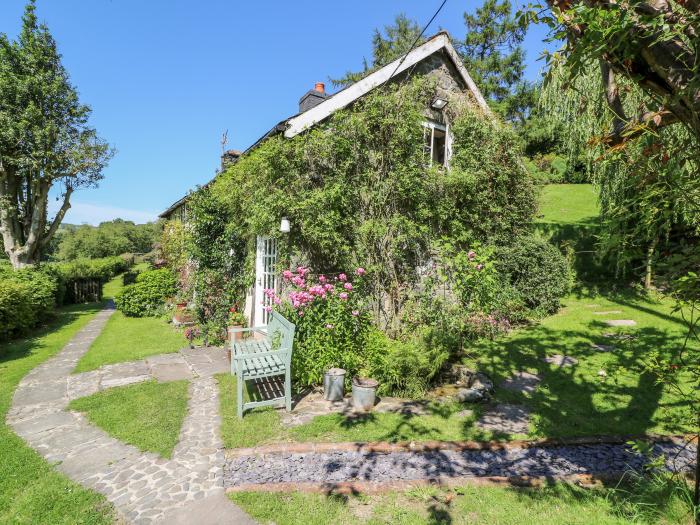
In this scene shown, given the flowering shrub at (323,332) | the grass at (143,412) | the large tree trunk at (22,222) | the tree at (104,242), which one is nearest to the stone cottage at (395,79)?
the flowering shrub at (323,332)

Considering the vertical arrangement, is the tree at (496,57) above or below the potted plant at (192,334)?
above

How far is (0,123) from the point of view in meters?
13.1

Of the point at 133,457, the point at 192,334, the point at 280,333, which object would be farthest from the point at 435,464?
the point at 192,334

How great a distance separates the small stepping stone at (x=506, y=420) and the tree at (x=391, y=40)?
83.4 ft

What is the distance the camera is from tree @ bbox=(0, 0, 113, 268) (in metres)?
13.5

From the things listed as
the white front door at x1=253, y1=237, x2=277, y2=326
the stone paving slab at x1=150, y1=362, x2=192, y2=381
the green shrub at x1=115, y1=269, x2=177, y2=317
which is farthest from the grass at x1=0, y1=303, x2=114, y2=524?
the green shrub at x1=115, y1=269, x2=177, y2=317

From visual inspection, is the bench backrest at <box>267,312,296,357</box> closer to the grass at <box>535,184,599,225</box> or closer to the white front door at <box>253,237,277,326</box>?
the white front door at <box>253,237,277,326</box>

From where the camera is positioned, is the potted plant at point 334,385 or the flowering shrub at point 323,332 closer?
the potted plant at point 334,385

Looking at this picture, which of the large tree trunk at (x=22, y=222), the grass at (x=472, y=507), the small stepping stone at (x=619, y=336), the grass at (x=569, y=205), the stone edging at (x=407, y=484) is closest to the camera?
the grass at (x=472, y=507)

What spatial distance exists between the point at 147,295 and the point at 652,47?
14915mm

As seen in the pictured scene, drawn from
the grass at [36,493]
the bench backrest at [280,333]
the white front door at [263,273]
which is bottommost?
the grass at [36,493]

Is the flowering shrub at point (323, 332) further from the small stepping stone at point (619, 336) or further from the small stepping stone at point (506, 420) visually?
the small stepping stone at point (619, 336)

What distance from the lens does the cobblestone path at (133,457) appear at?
10.7 feet

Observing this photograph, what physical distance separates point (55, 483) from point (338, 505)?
9.70 feet
